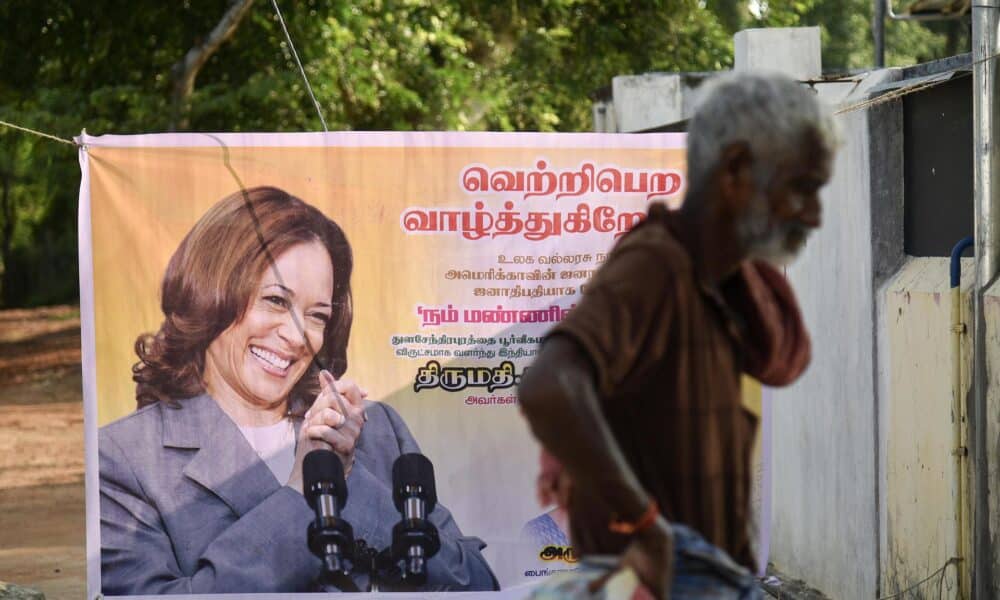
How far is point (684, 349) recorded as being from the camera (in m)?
2.49

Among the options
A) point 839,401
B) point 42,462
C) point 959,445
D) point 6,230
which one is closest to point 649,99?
point 839,401

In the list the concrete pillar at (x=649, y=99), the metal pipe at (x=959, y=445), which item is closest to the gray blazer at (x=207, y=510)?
the metal pipe at (x=959, y=445)

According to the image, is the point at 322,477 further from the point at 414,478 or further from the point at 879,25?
the point at 879,25

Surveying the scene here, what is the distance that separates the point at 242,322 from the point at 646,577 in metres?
3.96

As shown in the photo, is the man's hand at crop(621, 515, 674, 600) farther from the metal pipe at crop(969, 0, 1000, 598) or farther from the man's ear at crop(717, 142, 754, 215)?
the metal pipe at crop(969, 0, 1000, 598)

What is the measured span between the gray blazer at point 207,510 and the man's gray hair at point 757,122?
3.78m

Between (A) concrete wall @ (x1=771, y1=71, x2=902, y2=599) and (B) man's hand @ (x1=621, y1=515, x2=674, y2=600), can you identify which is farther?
(A) concrete wall @ (x1=771, y1=71, x2=902, y2=599)

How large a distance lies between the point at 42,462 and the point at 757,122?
13608mm

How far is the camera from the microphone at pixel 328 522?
604 cm

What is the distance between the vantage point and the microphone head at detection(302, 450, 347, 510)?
6.06m

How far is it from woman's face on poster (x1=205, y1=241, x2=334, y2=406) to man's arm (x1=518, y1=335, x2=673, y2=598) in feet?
12.6

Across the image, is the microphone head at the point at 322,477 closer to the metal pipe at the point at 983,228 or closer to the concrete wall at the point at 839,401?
the concrete wall at the point at 839,401

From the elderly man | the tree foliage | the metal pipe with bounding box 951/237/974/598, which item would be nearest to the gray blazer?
the metal pipe with bounding box 951/237/974/598

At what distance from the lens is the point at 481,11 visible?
16.2 metres
